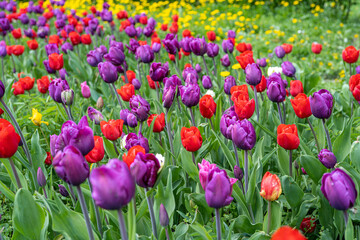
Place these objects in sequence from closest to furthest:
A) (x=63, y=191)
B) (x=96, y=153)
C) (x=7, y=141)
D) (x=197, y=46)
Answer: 1. (x=7, y=141)
2. (x=96, y=153)
3. (x=63, y=191)
4. (x=197, y=46)

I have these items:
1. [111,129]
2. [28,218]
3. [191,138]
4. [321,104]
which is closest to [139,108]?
[111,129]

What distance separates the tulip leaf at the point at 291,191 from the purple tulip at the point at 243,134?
0.94 feet

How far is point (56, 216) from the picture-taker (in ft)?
4.95

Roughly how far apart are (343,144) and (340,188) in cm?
88

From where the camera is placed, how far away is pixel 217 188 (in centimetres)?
125

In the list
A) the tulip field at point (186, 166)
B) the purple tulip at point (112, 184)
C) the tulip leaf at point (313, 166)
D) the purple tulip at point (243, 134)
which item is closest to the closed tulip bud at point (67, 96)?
the tulip field at point (186, 166)

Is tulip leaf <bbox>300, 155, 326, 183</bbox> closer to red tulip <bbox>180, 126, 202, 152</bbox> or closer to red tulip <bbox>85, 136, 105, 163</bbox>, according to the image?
red tulip <bbox>180, 126, 202, 152</bbox>

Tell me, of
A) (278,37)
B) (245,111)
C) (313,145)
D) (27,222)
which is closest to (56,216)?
(27,222)

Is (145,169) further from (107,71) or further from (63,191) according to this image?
(107,71)

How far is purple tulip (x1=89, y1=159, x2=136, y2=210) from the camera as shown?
36.1 inches

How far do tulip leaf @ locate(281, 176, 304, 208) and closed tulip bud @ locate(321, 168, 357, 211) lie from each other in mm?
576

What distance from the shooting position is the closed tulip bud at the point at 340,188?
118 centimetres

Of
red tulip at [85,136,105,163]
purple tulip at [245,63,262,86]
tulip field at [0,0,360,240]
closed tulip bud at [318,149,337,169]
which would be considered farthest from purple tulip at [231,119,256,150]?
purple tulip at [245,63,262,86]

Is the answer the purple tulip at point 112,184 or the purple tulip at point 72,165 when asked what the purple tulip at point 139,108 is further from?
the purple tulip at point 112,184
